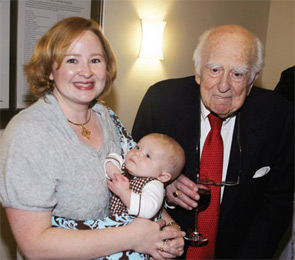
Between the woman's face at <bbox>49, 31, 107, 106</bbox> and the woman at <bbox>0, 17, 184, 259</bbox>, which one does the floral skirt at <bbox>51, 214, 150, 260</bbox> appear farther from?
the woman's face at <bbox>49, 31, 107, 106</bbox>

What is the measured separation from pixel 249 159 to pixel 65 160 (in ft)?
3.52

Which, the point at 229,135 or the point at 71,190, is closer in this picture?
the point at 71,190

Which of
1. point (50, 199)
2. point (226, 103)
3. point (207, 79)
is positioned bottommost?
point (50, 199)

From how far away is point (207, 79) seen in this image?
6.16 feet

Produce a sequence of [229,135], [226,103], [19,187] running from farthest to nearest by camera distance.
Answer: [229,135] < [226,103] < [19,187]

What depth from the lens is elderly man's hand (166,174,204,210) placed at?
5.57ft

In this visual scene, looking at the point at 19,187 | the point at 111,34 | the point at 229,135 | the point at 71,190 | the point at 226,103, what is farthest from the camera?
the point at 111,34

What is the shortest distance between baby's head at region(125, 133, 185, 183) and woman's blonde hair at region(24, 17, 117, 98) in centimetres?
47

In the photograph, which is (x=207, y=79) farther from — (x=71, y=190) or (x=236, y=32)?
(x=71, y=190)

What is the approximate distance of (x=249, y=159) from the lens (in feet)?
6.38

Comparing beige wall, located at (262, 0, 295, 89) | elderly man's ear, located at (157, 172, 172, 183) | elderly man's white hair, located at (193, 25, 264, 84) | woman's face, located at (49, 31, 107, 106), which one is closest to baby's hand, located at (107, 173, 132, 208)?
elderly man's ear, located at (157, 172, 172, 183)

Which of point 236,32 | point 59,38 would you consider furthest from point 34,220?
point 236,32

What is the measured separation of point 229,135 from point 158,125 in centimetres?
41

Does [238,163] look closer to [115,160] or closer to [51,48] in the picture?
[115,160]
